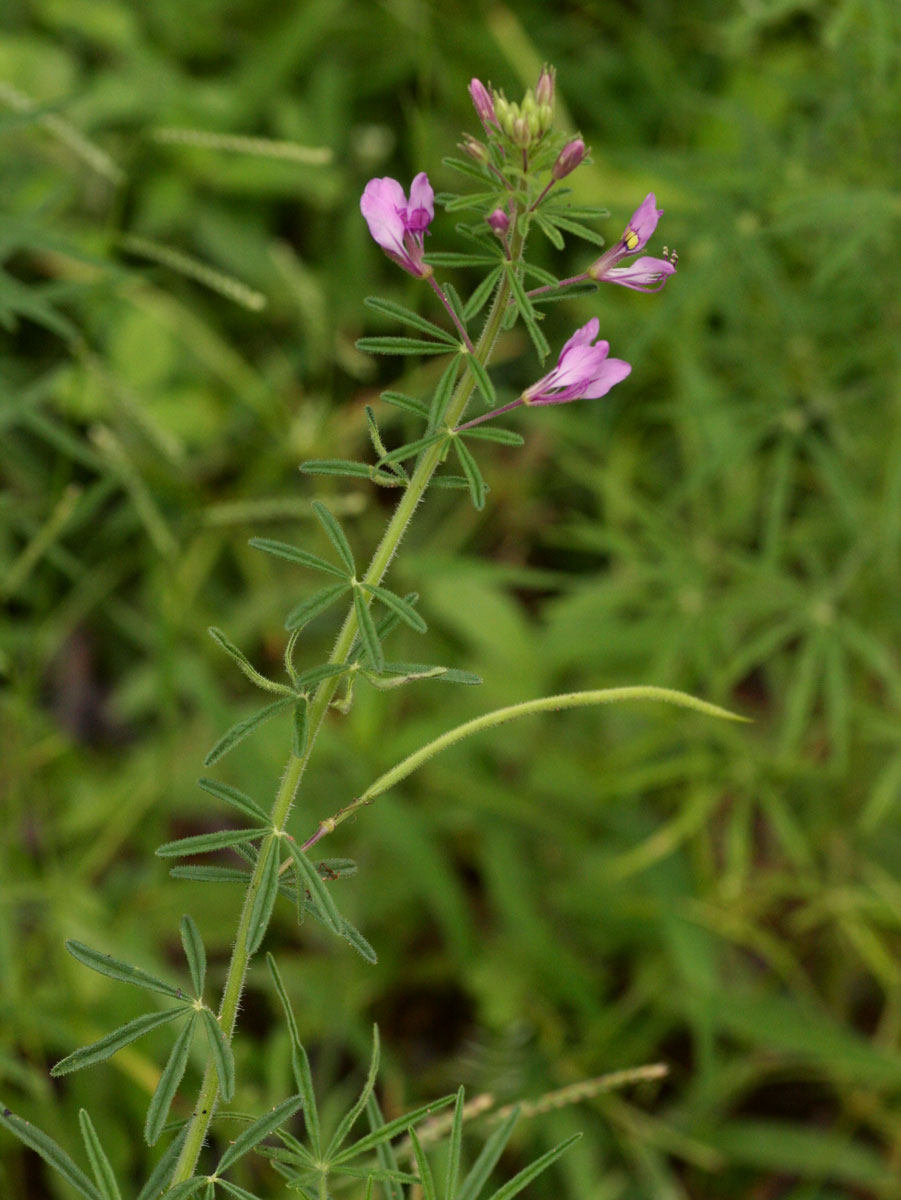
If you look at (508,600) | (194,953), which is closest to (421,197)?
(194,953)

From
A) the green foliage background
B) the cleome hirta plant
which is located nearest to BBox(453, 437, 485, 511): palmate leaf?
the cleome hirta plant

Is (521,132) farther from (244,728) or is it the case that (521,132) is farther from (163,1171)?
(163,1171)

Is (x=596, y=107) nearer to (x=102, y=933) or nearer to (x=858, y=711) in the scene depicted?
(x=858, y=711)

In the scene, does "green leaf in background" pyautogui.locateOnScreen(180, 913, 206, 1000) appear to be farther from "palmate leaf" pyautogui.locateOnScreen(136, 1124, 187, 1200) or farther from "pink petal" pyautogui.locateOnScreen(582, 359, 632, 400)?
"pink petal" pyautogui.locateOnScreen(582, 359, 632, 400)

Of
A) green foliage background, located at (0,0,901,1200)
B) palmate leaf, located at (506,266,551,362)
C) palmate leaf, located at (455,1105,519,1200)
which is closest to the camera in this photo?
palmate leaf, located at (506,266,551,362)

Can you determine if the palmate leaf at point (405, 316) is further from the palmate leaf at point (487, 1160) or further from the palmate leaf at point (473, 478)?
the palmate leaf at point (487, 1160)
